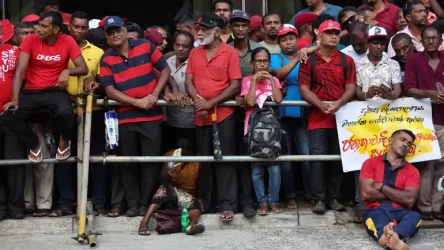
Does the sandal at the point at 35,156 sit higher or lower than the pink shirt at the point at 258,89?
lower

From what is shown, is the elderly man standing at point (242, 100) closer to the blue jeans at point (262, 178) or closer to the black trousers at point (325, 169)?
the blue jeans at point (262, 178)

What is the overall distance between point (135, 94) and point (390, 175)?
2702 millimetres

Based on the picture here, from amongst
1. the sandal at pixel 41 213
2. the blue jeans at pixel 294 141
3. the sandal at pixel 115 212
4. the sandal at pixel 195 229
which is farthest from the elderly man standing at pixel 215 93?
the sandal at pixel 41 213

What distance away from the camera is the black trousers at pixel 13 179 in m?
9.48

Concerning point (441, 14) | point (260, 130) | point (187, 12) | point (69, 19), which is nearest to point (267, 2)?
point (187, 12)

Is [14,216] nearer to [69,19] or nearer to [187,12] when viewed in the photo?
[69,19]

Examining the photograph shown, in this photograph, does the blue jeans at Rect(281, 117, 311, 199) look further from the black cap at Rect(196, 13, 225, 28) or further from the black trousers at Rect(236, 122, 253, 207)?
the black cap at Rect(196, 13, 225, 28)

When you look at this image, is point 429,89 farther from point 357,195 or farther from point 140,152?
point 140,152

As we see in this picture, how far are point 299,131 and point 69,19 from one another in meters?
3.09

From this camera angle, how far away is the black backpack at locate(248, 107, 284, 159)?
9.38 m

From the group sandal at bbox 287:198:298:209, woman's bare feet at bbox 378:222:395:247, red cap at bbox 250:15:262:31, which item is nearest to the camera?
woman's bare feet at bbox 378:222:395:247

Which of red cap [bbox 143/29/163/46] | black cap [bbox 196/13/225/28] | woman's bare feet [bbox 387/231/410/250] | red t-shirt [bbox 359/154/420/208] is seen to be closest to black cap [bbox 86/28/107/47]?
red cap [bbox 143/29/163/46]

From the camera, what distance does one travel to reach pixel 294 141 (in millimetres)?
10117

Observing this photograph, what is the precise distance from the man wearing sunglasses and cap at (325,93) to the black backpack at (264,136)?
427 millimetres
